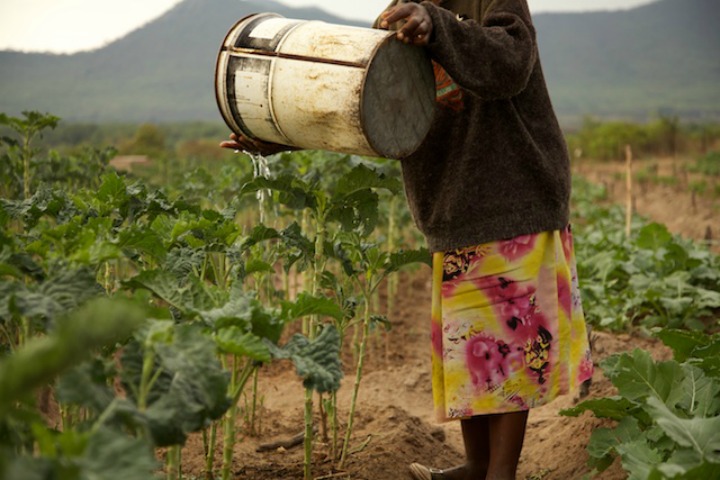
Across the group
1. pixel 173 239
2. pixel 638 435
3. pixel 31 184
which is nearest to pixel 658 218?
pixel 31 184

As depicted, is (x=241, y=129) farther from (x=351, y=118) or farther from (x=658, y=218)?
(x=658, y=218)

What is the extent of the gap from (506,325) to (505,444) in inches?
16.0

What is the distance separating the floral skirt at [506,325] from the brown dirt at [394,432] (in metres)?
0.56

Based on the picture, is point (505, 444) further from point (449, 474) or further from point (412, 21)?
point (412, 21)

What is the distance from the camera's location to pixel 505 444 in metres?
2.71

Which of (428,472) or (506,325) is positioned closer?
(506,325)

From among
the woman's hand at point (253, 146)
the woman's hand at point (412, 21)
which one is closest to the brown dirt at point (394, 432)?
the woman's hand at point (253, 146)

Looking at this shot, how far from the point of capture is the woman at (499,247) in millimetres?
2609

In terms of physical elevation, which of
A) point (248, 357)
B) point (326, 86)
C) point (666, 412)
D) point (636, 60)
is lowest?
point (666, 412)

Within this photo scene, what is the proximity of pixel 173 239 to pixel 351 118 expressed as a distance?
2.14 ft

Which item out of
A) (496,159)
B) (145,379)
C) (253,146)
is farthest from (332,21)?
(145,379)

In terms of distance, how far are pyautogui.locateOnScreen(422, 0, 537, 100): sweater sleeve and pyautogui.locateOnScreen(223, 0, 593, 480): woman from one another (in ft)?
0.29

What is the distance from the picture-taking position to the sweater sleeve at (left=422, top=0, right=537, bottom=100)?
2303 mm

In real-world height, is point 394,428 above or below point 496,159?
below
